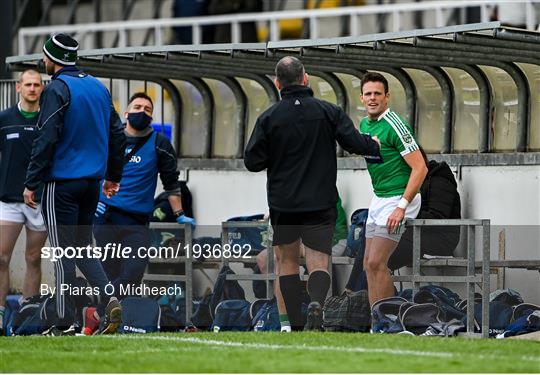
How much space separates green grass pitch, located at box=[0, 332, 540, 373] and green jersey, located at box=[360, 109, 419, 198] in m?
1.65


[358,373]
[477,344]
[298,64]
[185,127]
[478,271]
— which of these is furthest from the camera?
[185,127]

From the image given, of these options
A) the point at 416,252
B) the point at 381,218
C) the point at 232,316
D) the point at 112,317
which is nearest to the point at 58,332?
the point at 112,317

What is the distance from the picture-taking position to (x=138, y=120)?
16.1 m

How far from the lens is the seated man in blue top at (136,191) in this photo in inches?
625

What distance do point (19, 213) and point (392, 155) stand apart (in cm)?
316

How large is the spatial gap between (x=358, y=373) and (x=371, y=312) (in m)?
3.44

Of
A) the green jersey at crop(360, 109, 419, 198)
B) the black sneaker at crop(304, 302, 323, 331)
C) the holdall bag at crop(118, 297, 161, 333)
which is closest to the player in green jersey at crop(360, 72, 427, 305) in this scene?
the green jersey at crop(360, 109, 419, 198)

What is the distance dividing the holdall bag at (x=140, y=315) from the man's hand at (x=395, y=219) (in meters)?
2.09

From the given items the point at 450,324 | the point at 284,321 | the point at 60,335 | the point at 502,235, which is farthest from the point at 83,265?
the point at 502,235

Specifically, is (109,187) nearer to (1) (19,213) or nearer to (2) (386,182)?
(1) (19,213)

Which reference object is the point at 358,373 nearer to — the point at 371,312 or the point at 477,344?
the point at 477,344

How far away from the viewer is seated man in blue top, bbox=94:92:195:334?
15883 mm

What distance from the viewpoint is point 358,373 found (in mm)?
10453

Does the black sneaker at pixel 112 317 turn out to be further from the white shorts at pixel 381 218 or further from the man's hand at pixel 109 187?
the white shorts at pixel 381 218
